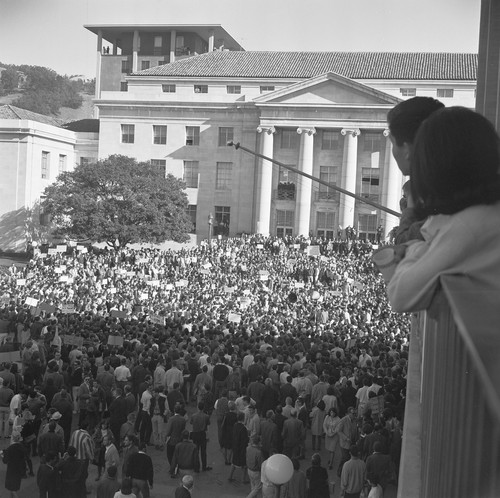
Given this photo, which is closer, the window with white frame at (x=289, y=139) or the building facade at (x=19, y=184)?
the building facade at (x=19, y=184)

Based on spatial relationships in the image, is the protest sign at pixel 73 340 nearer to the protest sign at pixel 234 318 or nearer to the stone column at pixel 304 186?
the protest sign at pixel 234 318

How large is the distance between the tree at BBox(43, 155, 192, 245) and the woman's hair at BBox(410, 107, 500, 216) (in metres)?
47.8

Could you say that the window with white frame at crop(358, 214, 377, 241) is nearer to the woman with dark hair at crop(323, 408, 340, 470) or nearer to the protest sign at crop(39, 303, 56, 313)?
the protest sign at crop(39, 303, 56, 313)

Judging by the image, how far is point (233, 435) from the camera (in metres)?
12.7

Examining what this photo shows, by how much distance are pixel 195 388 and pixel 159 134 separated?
159 ft

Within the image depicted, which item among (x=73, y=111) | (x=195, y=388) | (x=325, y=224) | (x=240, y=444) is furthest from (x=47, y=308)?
(x=73, y=111)

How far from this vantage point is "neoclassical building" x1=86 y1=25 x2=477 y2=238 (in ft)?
188

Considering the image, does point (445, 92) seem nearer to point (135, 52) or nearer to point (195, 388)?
point (135, 52)

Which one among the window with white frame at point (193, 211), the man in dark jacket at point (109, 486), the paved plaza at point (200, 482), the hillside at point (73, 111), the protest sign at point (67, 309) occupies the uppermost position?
the hillside at point (73, 111)

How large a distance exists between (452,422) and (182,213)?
5205 cm

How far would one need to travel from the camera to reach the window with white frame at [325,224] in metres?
59.1

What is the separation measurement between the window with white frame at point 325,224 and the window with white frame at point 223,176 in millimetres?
7556

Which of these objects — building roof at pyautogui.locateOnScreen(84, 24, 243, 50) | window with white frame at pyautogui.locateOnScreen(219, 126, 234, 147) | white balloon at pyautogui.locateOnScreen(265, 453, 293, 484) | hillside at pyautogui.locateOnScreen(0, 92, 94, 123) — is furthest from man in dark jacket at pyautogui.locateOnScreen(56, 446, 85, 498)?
hillside at pyautogui.locateOnScreen(0, 92, 94, 123)

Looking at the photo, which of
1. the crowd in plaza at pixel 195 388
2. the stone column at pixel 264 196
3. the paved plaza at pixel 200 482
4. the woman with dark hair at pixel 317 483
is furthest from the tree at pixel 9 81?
the woman with dark hair at pixel 317 483
